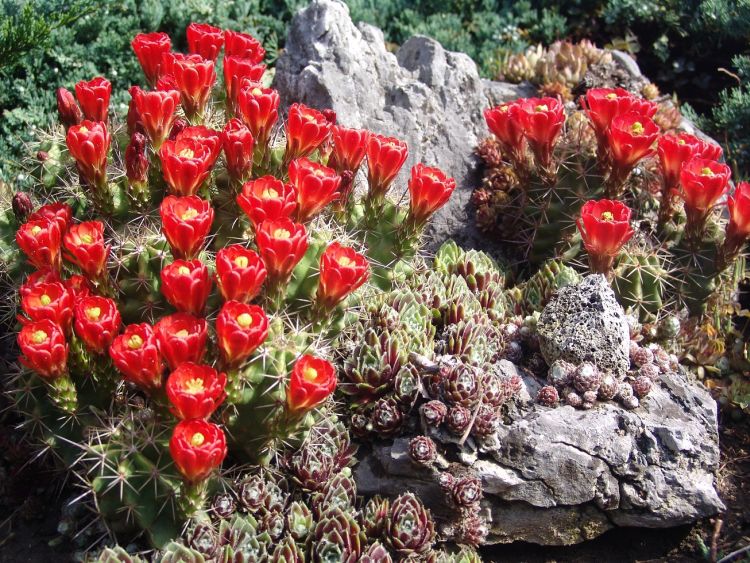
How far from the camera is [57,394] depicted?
2.91m

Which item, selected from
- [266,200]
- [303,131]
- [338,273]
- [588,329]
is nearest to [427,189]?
[303,131]

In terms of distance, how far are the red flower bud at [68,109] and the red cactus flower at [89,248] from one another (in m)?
0.89

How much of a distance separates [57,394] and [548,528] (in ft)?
7.13

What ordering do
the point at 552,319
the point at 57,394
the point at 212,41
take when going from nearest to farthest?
the point at 57,394 → the point at 552,319 → the point at 212,41

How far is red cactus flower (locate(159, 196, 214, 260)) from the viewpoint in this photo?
9.46 feet

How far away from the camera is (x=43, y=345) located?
2.68 metres

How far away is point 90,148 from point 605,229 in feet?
8.11

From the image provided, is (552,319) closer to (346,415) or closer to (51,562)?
(346,415)

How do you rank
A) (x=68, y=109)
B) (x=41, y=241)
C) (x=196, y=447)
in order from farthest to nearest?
1. (x=68, y=109)
2. (x=41, y=241)
3. (x=196, y=447)

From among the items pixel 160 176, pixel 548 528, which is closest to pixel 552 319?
pixel 548 528

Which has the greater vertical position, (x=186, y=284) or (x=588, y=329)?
(x=186, y=284)

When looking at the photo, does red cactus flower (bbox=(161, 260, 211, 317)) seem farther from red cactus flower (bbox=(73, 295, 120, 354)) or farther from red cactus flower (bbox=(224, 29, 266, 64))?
red cactus flower (bbox=(224, 29, 266, 64))

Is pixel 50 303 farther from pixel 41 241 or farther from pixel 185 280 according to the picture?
pixel 185 280

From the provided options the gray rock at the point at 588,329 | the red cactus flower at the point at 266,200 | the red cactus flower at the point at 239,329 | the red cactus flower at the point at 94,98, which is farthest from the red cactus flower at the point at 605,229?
the red cactus flower at the point at 94,98
